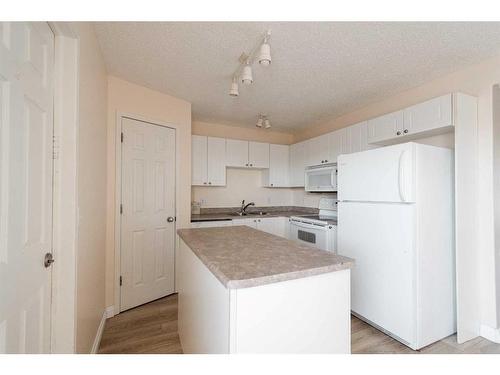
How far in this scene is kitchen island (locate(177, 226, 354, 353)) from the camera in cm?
88

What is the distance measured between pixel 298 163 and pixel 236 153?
1120 mm

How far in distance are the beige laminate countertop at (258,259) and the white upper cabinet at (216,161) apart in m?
1.96

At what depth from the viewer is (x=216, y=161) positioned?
354 centimetres

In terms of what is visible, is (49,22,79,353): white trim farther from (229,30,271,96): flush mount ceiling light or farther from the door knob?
(229,30,271,96): flush mount ceiling light

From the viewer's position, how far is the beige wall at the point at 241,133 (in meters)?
3.74

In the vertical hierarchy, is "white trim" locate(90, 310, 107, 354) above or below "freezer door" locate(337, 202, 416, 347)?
below

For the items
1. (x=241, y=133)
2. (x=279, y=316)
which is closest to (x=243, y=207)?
(x=241, y=133)

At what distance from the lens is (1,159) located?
2.28 ft

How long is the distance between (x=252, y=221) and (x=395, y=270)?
6.45 feet

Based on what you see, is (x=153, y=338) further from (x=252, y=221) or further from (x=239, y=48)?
(x=239, y=48)

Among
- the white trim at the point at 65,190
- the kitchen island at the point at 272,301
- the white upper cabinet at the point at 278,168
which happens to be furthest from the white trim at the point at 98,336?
the white upper cabinet at the point at 278,168

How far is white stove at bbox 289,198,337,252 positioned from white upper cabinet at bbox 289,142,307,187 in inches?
22.3

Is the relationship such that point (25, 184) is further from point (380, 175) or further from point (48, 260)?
point (380, 175)

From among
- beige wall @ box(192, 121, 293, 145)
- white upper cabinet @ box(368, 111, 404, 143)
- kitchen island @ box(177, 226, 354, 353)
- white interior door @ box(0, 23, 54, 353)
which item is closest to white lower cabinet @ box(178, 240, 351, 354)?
kitchen island @ box(177, 226, 354, 353)
